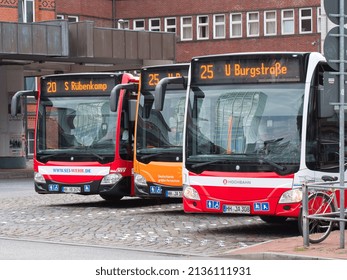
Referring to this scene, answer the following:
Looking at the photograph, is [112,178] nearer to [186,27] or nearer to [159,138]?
[159,138]

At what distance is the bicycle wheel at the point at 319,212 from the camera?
15.0 m

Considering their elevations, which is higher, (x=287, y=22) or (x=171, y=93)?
(x=287, y=22)

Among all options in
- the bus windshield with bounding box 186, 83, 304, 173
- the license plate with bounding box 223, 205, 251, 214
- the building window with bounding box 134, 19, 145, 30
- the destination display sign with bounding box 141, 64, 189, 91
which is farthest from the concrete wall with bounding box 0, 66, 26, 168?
the building window with bounding box 134, 19, 145, 30

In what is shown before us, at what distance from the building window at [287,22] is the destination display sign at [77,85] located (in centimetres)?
4954

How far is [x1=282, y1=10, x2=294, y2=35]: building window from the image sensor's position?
72.7 metres

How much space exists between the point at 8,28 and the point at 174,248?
24.0 meters

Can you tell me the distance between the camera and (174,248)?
50.3 feet

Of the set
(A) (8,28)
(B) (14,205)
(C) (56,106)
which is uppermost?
(A) (8,28)

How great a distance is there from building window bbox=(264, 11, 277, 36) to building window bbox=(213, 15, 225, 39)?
3.02m

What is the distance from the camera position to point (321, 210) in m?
15.1

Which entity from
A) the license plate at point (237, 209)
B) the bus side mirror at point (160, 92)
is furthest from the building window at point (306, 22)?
the license plate at point (237, 209)

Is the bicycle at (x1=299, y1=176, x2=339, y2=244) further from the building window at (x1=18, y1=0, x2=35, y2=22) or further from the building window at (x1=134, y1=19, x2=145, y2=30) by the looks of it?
the building window at (x1=134, y1=19, x2=145, y2=30)

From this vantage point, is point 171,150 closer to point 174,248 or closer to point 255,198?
point 255,198

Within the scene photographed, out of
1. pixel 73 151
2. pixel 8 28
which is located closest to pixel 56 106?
pixel 73 151
